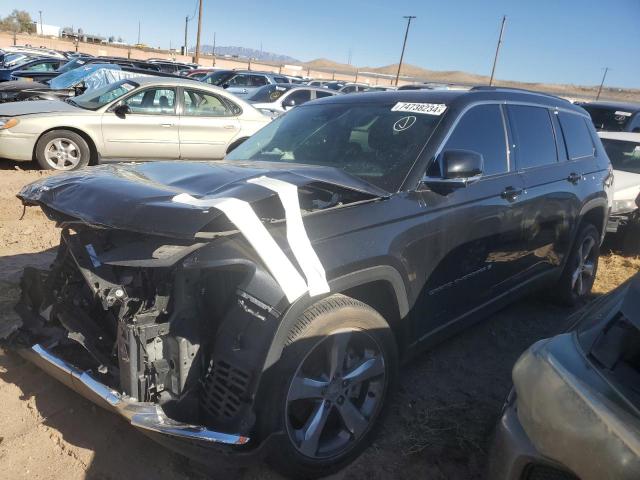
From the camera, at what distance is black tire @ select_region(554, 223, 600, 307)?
4686 millimetres

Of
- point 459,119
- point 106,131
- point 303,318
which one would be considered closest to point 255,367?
point 303,318

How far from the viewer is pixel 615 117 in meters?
10.8

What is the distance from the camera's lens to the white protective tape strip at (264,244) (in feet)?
7.03

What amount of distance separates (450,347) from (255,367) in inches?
90.5

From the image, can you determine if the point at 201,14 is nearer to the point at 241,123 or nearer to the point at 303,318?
the point at 241,123

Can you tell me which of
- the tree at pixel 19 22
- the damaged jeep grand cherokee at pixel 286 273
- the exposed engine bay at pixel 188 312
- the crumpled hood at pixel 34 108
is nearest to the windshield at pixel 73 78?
Result: the crumpled hood at pixel 34 108

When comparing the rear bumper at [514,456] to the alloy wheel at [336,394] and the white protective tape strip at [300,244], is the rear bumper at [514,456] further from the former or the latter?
the white protective tape strip at [300,244]

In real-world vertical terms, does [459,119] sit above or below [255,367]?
above

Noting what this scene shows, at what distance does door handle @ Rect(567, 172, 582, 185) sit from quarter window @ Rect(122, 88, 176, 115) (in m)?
6.88

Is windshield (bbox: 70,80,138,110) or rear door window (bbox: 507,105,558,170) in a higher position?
rear door window (bbox: 507,105,558,170)

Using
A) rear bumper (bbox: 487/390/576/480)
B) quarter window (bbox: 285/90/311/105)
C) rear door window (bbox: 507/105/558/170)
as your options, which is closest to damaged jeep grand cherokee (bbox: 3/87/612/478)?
rear door window (bbox: 507/105/558/170)

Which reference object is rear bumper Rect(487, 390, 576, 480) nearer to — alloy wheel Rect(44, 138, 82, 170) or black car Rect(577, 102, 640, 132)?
alloy wheel Rect(44, 138, 82, 170)

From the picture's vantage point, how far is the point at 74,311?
2.73m

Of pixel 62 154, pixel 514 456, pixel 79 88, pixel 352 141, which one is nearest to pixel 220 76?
pixel 79 88
